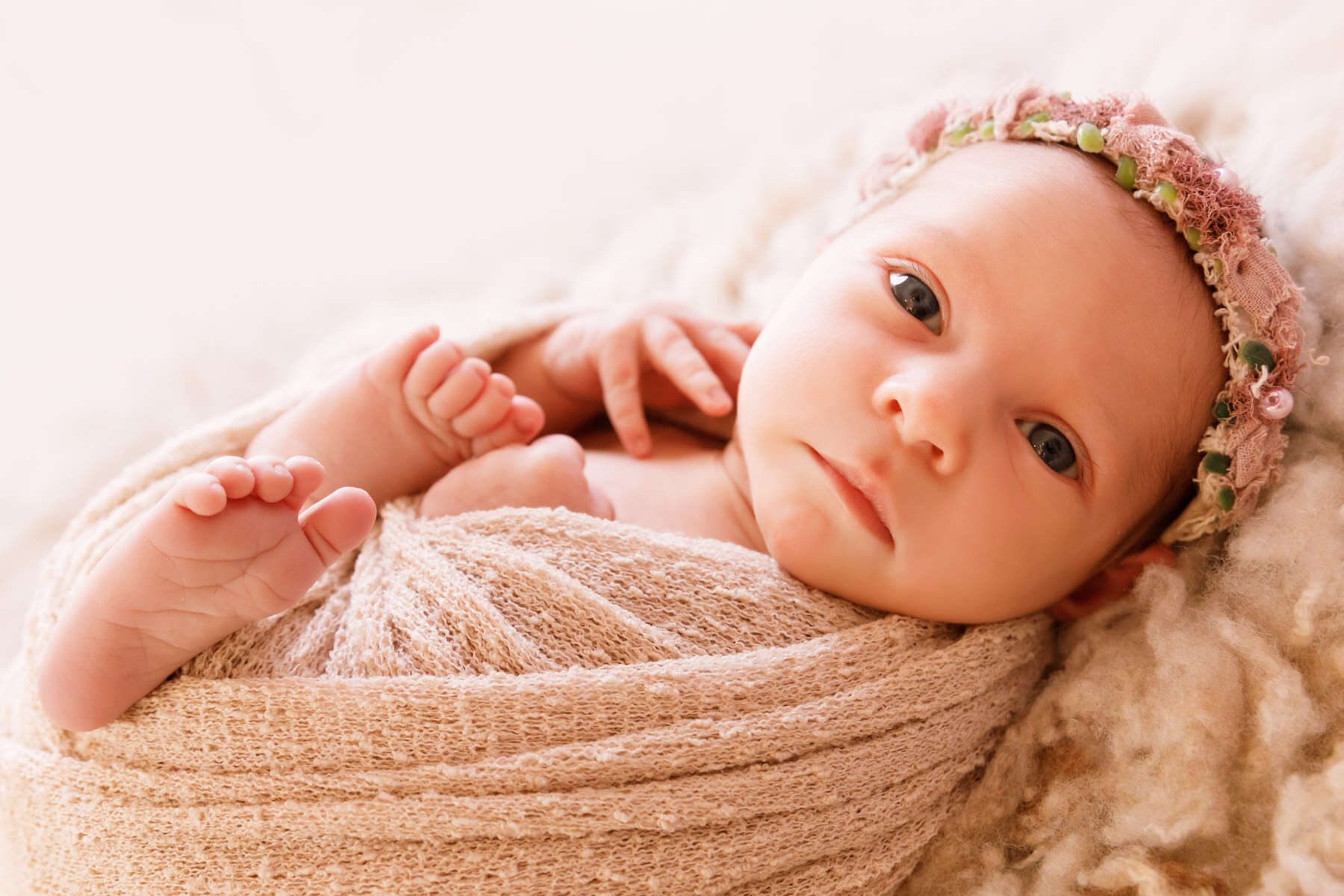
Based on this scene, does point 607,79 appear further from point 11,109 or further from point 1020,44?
point 11,109

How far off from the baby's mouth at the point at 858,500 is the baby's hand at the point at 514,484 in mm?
301

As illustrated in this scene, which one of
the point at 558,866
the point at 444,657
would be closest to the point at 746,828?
the point at 558,866

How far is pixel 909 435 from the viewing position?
1.02 m

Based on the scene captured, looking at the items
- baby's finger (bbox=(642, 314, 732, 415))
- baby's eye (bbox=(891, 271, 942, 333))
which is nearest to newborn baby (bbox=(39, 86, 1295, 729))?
baby's eye (bbox=(891, 271, 942, 333))

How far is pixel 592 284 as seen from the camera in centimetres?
182

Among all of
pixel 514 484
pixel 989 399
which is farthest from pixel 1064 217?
pixel 514 484

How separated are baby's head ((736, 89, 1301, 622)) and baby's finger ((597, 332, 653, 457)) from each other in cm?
26

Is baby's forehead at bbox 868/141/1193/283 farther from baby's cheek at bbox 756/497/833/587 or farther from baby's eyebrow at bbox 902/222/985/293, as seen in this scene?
baby's cheek at bbox 756/497/833/587

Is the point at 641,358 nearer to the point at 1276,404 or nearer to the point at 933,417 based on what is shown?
the point at 933,417

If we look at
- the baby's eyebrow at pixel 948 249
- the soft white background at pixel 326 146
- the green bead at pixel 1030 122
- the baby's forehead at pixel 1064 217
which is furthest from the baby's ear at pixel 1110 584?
the soft white background at pixel 326 146

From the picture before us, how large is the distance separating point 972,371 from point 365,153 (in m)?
1.40

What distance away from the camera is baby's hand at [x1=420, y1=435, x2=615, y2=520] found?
3.87ft

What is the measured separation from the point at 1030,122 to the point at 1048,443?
1.32 ft

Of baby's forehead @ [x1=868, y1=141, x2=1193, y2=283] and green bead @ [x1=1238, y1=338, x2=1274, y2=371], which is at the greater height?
baby's forehead @ [x1=868, y1=141, x2=1193, y2=283]
